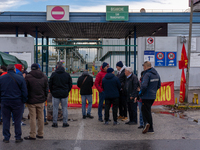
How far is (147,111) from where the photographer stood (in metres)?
6.10

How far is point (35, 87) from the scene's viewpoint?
5.66 m

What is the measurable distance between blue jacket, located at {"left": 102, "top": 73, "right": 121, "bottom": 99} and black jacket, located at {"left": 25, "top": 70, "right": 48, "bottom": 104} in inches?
82.5

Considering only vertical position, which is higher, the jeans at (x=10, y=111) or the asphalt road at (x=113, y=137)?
the jeans at (x=10, y=111)

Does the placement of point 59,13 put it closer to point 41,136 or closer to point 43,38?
point 43,38

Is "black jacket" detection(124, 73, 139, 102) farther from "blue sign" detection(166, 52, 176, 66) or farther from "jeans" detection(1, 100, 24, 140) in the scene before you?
"blue sign" detection(166, 52, 176, 66)

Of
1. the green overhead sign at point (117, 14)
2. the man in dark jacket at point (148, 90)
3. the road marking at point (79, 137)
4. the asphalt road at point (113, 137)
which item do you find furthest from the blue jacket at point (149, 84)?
the green overhead sign at point (117, 14)

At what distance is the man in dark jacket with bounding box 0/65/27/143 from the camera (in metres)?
5.22

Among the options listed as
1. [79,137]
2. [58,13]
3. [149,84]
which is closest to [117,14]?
[58,13]

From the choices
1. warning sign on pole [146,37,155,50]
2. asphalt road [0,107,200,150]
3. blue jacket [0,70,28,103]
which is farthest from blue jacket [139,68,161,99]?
warning sign on pole [146,37,155,50]

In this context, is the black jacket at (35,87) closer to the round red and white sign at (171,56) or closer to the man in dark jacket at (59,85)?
the man in dark jacket at (59,85)

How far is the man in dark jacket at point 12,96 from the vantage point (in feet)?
17.1

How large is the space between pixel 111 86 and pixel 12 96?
9.84 ft

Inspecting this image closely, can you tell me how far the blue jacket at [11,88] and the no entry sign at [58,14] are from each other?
37.0ft

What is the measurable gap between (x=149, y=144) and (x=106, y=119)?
220cm
